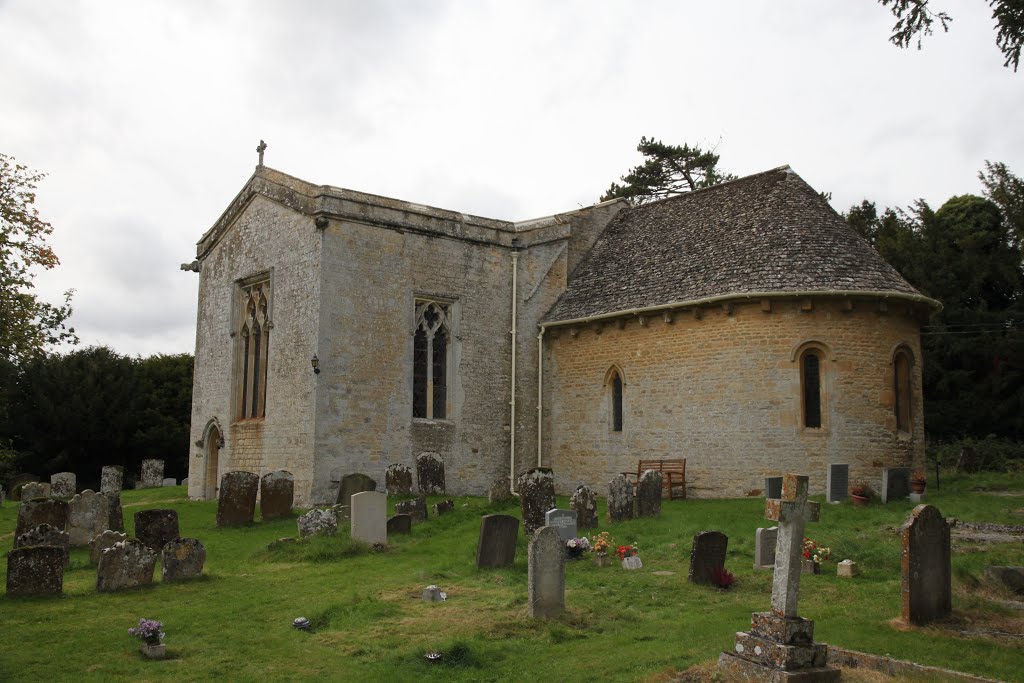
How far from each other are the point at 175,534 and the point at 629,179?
36125mm

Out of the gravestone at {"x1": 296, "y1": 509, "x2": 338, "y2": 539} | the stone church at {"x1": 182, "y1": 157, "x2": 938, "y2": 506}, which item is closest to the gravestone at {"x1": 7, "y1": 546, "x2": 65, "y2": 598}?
the gravestone at {"x1": 296, "y1": 509, "x2": 338, "y2": 539}

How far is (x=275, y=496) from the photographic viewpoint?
61.2 ft

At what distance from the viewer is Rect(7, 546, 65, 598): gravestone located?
11.3 metres

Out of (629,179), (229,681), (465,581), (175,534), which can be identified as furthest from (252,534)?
(629,179)

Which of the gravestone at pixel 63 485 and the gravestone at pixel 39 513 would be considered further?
the gravestone at pixel 63 485

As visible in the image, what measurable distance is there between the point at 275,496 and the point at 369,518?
176 inches

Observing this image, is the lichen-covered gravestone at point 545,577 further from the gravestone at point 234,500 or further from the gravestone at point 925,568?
the gravestone at point 234,500

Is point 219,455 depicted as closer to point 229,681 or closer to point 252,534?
point 252,534

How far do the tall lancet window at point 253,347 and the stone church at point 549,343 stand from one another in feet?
0.21

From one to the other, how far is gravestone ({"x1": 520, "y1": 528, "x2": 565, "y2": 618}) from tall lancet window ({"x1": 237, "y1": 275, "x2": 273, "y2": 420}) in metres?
14.6

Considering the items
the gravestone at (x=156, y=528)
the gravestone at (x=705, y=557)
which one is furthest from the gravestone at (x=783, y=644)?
the gravestone at (x=156, y=528)

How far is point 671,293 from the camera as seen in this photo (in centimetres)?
2216

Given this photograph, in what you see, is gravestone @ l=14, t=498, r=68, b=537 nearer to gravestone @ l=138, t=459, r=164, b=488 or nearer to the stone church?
the stone church

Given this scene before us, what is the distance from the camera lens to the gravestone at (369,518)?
14906 millimetres
